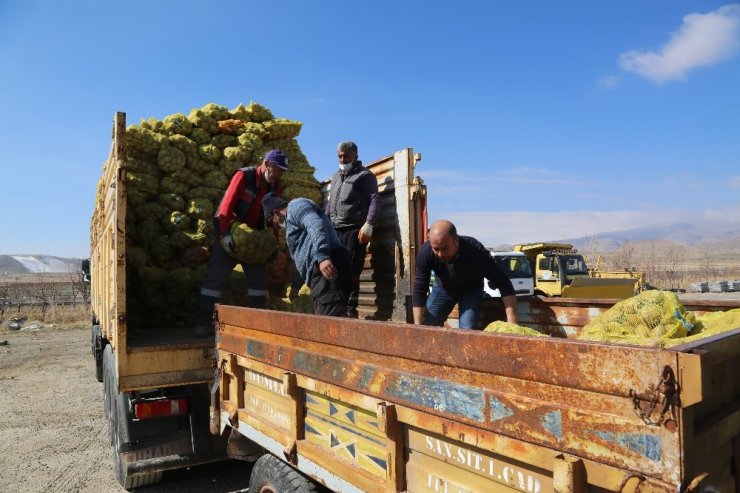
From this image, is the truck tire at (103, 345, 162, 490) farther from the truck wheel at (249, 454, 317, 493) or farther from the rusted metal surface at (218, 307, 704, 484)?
the rusted metal surface at (218, 307, 704, 484)

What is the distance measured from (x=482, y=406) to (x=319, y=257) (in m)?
2.32

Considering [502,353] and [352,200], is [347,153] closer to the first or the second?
[352,200]

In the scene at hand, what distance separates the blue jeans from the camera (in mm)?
3916

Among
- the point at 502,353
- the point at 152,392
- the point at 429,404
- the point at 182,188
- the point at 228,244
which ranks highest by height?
the point at 182,188

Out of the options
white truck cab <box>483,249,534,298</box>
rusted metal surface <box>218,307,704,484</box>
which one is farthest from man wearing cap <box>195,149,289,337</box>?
white truck cab <box>483,249,534,298</box>

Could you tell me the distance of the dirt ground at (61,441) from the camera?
15.5ft

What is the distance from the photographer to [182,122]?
5945 mm

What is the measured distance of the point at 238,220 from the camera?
4754 millimetres

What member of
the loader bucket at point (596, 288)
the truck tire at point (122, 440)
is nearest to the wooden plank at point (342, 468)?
the truck tire at point (122, 440)

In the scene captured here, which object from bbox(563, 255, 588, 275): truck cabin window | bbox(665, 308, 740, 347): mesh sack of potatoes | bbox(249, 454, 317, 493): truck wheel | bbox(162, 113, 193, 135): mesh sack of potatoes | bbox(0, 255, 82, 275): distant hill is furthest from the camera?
bbox(0, 255, 82, 275): distant hill

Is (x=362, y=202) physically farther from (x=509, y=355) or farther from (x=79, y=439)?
(x=79, y=439)

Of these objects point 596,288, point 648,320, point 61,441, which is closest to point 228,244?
point 648,320

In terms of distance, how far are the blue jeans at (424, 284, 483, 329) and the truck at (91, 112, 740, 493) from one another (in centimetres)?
34

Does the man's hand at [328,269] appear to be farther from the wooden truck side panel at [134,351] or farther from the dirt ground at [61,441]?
the dirt ground at [61,441]
